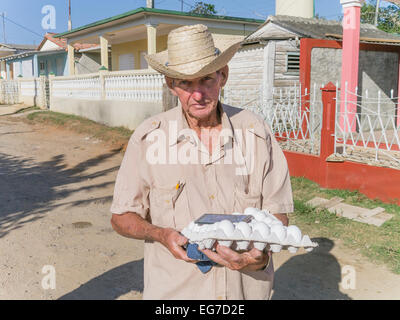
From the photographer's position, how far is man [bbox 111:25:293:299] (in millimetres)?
2035

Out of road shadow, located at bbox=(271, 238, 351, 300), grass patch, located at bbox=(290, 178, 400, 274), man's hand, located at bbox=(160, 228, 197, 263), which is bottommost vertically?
road shadow, located at bbox=(271, 238, 351, 300)

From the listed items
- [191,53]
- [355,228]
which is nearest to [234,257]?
[191,53]

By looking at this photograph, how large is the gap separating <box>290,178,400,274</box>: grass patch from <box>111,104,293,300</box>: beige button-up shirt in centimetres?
311

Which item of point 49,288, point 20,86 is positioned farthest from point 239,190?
point 20,86

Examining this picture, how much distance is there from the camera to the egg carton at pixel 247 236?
65.6 inches

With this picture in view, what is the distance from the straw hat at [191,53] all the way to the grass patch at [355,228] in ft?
11.5

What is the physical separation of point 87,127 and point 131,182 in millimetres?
13176

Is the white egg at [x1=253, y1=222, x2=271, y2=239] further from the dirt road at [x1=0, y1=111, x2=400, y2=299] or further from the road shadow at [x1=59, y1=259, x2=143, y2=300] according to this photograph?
the road shadow at [x1=59, y1=259, x2=143, y2=300]

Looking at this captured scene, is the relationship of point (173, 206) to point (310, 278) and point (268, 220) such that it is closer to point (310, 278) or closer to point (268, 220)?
point (268, 220)

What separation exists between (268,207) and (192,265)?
0.45 m

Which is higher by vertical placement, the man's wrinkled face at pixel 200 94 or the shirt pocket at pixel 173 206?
the man's wrinkled face at pixel 200 94

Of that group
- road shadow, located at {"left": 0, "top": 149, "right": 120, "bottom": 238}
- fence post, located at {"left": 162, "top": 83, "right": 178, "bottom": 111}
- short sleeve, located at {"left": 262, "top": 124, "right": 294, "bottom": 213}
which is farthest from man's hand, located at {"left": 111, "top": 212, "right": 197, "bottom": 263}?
fence post, located at {"left": 162, "top": 83, "right": 178, "bottom": 111}

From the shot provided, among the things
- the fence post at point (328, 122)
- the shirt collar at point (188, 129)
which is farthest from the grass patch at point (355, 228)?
the shirt collar at point (188, 129)

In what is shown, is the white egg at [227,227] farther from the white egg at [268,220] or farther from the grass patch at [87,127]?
the grass patch at [87,127]
